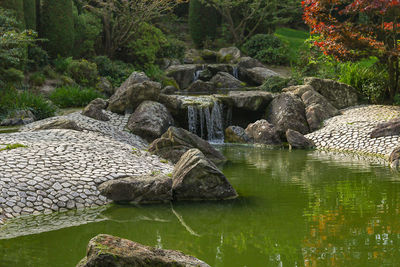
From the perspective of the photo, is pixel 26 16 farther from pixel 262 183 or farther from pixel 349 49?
pixel 262 183

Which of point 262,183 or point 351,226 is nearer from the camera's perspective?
point 351,226

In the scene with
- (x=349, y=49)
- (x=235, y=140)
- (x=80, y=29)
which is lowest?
(x=235, y=140)

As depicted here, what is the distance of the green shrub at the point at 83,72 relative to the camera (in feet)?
62.0

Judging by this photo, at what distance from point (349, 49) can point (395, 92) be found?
2.58 metres

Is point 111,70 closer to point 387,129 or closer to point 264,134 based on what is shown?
point 264,134

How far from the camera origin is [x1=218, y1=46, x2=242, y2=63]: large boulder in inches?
1026

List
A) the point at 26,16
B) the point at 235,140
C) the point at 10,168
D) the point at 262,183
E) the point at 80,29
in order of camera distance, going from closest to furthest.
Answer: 1. the point at 10,168
2. the point at 262,183
3. the point at 235,140
4. the point at 26,16
5. the point at 80,29

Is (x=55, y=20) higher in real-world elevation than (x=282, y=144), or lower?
higher

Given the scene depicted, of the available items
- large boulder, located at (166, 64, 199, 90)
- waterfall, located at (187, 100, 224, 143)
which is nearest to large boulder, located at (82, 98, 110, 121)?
waterfall, located at (187, 100, 224, 143)

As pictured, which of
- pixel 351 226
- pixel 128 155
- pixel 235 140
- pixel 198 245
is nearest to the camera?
pixel 198 245

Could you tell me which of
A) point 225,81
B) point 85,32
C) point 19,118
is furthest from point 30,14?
point 225,81

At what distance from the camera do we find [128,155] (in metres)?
9.48

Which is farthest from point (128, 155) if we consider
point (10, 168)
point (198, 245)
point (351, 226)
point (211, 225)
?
point (351, 226)

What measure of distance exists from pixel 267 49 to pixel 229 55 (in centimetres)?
252
